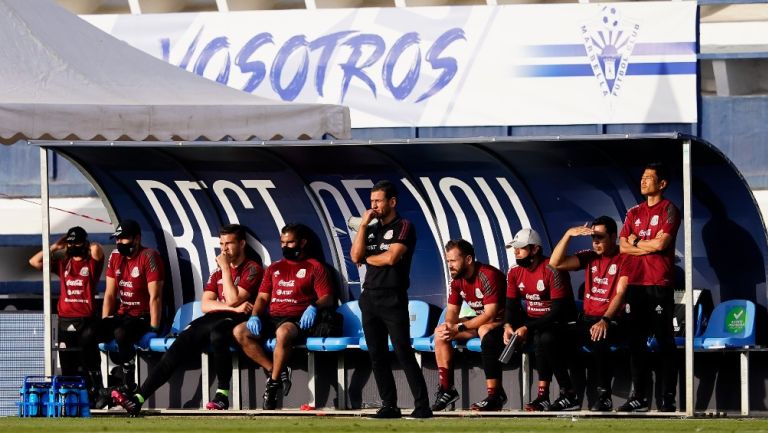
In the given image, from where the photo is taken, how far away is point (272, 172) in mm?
13422

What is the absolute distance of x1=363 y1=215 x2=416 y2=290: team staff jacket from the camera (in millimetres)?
11312

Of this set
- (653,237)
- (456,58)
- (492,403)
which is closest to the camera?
(653,237)

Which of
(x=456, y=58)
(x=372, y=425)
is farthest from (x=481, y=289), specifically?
(x=456, y=58)

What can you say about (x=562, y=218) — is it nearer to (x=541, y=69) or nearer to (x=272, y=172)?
(x=272, y=172)

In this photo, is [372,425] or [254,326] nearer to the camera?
[372,425]

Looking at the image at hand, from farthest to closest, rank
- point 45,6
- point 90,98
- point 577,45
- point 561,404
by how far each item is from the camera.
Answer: point 577,45 < point 45,6 < point 90,98 < point 561,404

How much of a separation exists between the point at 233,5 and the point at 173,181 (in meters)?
5.95

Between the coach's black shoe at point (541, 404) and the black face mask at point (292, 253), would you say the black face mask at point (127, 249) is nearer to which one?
the black face mask at point (292, 253)

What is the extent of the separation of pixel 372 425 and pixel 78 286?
3.65m

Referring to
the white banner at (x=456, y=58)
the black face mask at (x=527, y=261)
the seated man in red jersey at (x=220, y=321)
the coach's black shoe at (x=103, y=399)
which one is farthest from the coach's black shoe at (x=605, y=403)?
the white banner at (x=456, y=58)

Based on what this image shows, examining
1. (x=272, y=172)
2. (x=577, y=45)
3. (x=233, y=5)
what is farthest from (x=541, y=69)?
(x=272, y=172)

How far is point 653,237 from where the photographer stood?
11984 mm

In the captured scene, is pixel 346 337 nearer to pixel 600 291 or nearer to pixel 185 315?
pixel 185 315

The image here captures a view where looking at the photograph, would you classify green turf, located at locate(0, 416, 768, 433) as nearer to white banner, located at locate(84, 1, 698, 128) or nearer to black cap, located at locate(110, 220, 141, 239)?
black cap, located at locate(110, 220, 141, 239)
